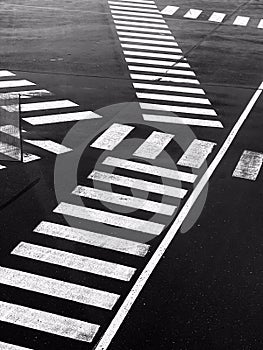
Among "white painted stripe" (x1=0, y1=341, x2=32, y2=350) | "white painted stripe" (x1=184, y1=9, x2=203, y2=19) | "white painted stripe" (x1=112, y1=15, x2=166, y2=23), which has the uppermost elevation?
"white painted stripe" (x1=0, y1=341, x2=32, y2=350)

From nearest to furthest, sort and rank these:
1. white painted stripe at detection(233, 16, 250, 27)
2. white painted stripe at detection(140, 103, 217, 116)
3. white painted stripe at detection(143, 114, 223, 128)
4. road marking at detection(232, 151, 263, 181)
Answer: road marking at detection(232, 151, 263, 181) → white painted stripe at detection(143, 114, 223, 128) → white painted stripe at detection(140, 103, 217, 116) → white painted stripe at detection(233, 16, 250, 27)

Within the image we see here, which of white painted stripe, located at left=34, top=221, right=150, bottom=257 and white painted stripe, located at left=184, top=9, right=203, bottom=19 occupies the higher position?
white painted stripe, located at left=34, top=221, right=150, bottom=257

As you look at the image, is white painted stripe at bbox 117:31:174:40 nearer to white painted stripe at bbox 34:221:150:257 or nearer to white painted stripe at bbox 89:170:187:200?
white painted stripe at bbox 89:170:187:200

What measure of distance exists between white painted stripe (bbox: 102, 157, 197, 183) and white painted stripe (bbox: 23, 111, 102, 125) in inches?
108

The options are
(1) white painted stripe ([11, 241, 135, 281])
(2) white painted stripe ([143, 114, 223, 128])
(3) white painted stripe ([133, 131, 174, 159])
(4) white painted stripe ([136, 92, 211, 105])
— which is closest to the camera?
(1) white painted stripe ([11, 241, 135, 281])

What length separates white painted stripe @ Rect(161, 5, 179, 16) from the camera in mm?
32722

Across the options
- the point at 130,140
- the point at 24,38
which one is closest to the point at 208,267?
the point at 130,140

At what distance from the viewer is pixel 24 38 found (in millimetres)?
26344

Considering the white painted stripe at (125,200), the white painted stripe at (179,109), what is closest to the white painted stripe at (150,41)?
the white painted stripe at (179,109)

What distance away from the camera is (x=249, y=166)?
1543 cm

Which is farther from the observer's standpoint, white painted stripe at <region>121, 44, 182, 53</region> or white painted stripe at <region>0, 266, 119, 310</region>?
white painted stripe at <region>121, 44, 182, 53</region>

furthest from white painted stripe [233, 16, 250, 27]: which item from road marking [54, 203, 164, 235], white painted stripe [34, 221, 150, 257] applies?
white painted stripe [34, 221, 150, 257]

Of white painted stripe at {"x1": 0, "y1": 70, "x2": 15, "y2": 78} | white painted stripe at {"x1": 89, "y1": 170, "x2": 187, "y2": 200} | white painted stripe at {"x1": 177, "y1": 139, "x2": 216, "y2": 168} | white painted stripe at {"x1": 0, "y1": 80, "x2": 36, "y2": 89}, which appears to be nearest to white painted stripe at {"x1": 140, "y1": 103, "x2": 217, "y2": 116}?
white painted stripe at {"x1": 177, "y1": 139, "x2": 216, "y2": 168}

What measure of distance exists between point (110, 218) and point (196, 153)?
387cm
